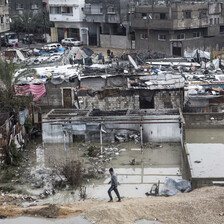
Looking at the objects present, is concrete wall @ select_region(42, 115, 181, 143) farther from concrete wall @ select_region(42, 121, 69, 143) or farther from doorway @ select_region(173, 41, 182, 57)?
doorway @ select_region(173, 41, 182, 57)

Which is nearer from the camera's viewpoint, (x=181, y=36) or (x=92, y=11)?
(x=181, y=36)

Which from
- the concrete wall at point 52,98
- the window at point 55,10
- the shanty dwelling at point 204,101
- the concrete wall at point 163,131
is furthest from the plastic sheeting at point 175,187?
the window at point 55,10

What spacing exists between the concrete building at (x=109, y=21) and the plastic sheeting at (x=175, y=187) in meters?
27.0

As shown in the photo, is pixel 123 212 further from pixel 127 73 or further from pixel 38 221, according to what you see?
pixel 127 73

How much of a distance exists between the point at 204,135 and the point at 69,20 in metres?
26.0

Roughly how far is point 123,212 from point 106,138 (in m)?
7.48

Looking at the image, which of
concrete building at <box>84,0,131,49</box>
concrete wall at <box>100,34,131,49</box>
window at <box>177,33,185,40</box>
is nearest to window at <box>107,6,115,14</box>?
concrete building at <box>84,0,131,49</box>

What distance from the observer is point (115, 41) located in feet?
136

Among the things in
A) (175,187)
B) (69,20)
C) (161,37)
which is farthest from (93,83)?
(69,20)

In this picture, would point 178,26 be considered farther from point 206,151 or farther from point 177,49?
point 206,151

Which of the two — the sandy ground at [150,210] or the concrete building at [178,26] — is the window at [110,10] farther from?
the sandy ground at [150,210]

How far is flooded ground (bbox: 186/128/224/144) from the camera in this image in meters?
19.6

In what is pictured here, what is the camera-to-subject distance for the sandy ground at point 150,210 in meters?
11.6

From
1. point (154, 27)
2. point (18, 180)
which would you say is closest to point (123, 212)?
point (18, 180)
